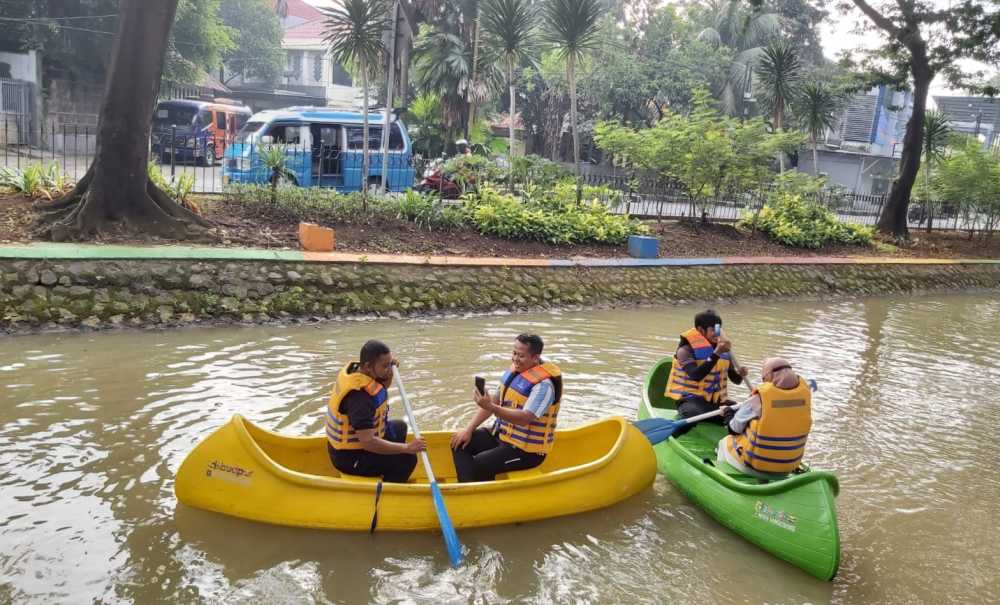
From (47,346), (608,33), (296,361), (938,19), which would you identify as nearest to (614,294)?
(296,361)

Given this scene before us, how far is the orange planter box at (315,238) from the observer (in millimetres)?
11266

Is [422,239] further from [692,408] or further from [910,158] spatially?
[910,158]

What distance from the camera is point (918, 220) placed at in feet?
84.2

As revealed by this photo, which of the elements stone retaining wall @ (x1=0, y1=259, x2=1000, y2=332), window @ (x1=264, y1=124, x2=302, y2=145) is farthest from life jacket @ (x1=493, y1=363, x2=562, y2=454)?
window @ (x1=264, y1=124, x2=302, y2=145)

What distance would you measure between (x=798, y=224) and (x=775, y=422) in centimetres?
1452

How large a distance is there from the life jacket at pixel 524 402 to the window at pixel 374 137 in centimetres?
1324

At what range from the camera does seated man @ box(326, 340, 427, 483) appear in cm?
482

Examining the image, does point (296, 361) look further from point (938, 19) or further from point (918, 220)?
point (918, 220)

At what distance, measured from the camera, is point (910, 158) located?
67.9 feet

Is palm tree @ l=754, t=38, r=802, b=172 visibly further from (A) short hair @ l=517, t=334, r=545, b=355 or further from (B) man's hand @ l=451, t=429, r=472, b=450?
(B) man's hand @ l=451, t=429, r=472, b=450

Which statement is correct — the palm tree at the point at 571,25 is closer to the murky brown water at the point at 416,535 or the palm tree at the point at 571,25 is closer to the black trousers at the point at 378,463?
the murky brown water at the point at 416,535

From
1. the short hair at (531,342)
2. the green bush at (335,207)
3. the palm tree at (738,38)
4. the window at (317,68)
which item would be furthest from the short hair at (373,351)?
the window at (317,68)

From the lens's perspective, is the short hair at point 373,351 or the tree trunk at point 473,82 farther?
the tree trunk at point 473,82

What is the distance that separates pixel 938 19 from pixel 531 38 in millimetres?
10704
